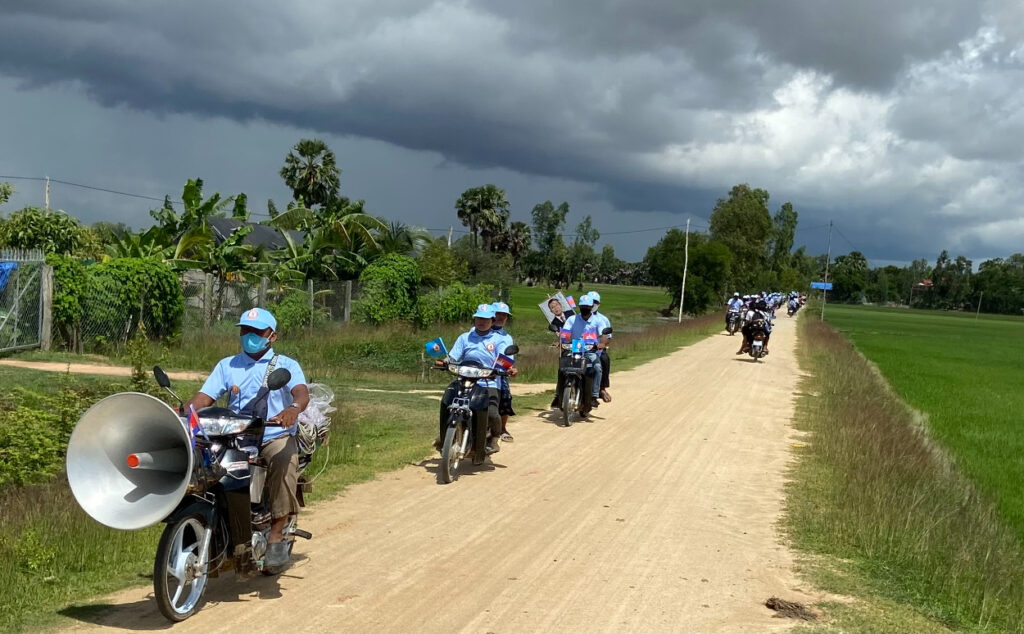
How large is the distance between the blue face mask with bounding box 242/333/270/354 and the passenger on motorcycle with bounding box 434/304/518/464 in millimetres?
3991

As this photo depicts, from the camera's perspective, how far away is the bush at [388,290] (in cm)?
3100

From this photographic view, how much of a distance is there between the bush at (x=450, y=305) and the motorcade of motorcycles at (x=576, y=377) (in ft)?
63.9

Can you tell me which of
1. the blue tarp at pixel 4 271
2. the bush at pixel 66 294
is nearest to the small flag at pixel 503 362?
the blue tarp at pixel 4 271

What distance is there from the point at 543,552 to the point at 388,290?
25.5 meters

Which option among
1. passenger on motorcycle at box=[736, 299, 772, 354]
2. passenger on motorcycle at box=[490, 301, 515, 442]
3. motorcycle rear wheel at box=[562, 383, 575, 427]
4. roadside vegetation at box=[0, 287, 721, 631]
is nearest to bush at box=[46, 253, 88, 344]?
roadside vegetation at box=[0, 287, 721, 631]

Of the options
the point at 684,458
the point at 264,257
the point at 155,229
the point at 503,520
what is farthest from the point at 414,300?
the point at 503,520

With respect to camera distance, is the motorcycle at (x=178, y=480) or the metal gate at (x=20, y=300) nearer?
the motorcycle at (x=178, y=480)

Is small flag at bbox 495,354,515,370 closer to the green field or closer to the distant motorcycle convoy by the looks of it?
the distant motorcycle convoy

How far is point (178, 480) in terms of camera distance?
513 centimetres

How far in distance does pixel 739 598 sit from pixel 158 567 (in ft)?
12.3

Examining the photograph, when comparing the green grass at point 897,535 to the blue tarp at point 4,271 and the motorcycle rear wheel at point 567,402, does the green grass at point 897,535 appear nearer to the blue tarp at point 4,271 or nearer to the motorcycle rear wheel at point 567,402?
the motorcycle rear wheel at point 567,402

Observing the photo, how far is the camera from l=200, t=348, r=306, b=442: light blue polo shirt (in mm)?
5746

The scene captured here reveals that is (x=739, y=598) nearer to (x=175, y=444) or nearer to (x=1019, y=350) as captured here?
(x=175, y=444)

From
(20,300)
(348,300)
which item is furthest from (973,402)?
(20,300)
